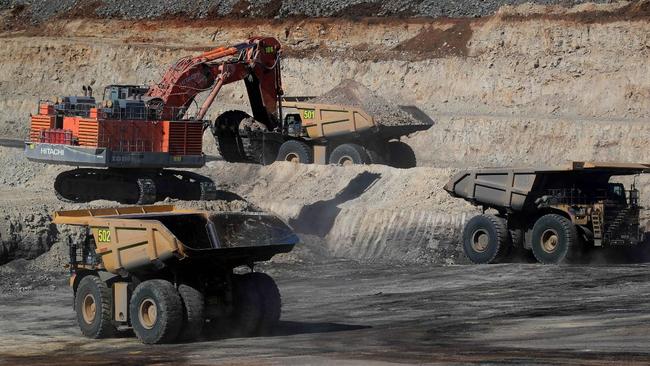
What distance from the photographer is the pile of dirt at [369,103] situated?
113 ft

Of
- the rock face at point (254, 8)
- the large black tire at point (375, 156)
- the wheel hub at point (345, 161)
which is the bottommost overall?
the wheel hub at point (345, 161)

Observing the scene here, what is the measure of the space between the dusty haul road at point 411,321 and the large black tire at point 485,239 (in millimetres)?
900

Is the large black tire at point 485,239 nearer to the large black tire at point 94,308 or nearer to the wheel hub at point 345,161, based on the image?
the wheel hub at point 345,161

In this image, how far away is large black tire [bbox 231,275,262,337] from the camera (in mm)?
17469

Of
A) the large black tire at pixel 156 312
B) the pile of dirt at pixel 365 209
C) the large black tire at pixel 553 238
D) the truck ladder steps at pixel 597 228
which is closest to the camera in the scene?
the large black tire at pixel 156 312

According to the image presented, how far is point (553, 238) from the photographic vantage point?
2570cm

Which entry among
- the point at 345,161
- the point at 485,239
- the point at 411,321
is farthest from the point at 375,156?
the point at 411,321

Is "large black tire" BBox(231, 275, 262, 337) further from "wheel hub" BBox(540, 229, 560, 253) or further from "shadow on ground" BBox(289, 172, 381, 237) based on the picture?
"shadow on ground" BBox(289, 172, 381, 237)

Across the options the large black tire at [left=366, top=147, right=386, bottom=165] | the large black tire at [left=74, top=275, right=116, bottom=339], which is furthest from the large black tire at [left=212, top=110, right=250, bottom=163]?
the large black tire at [left=74, top=275, right=116, bottom=339]

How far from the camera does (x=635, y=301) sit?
790 inches

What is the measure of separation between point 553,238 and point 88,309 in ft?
37.1

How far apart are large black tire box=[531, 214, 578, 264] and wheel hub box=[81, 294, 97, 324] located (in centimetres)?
1100

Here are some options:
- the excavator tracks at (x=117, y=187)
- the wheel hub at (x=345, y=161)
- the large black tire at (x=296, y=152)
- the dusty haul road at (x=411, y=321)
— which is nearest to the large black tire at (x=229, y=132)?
the large black tire at (x=296, y=152)

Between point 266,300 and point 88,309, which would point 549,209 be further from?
point 88,309
